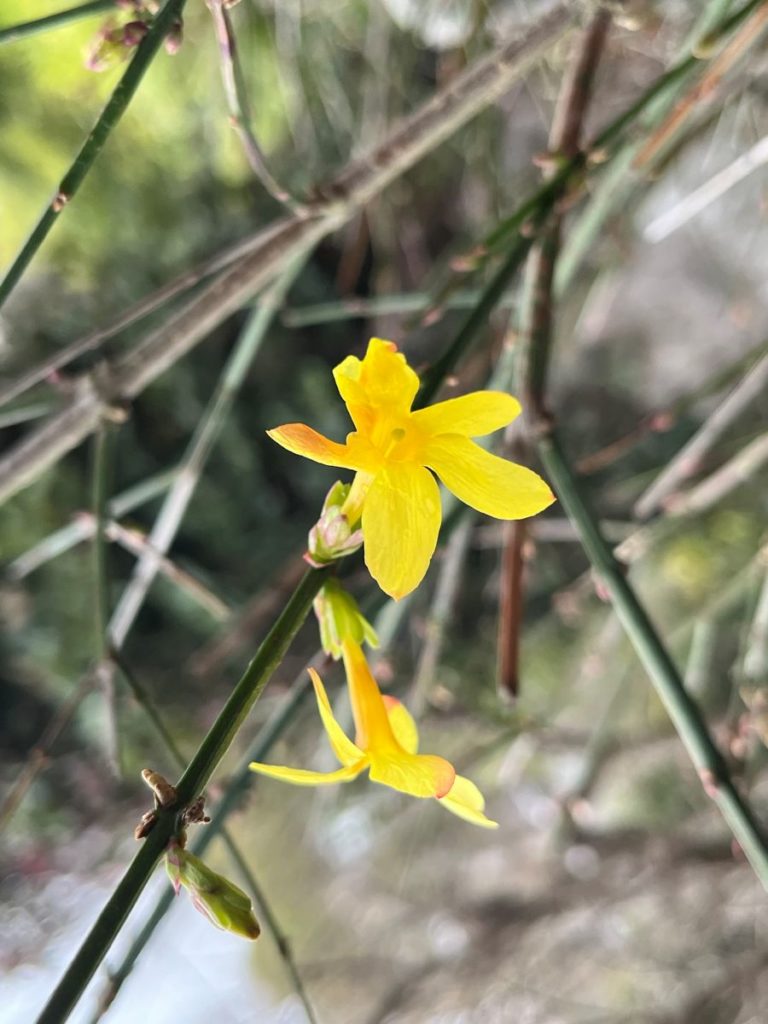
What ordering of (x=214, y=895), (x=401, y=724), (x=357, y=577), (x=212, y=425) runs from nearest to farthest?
(x=214, y=895)
(x=401, y=724)
(x=212, y=425)
(x=357, y=577)

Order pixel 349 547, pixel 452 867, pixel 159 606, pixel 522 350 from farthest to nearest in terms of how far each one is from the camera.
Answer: pixel 452 867 → pixel 159 606 → pixel 522 350 → pixel 349 547

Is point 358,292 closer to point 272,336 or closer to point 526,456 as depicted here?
point 272,336

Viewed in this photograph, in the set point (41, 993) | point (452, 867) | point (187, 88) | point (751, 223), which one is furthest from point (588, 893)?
point (187, 88)

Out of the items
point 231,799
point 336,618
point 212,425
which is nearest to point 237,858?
point 231,799

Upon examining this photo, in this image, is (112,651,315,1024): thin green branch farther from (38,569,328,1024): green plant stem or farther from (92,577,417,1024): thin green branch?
(38,569,328,1024): green plant stem

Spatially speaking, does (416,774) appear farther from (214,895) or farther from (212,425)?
(212,425)

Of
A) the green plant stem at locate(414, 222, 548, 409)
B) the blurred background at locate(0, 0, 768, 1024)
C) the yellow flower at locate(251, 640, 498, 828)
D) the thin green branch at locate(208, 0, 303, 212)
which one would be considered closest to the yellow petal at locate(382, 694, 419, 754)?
the yellow flower at locate(251, 640, 498, 828)
